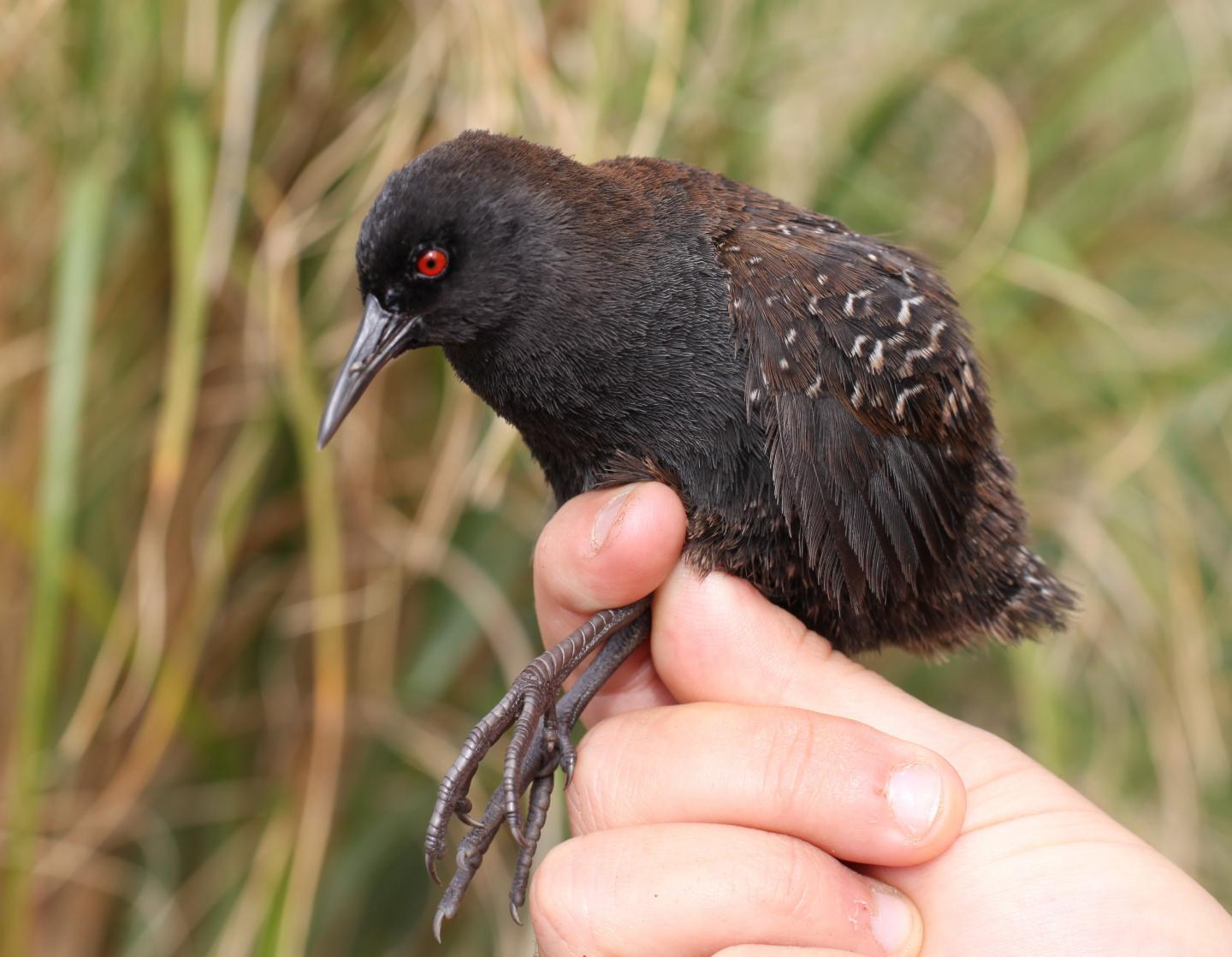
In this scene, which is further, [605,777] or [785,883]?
[605,777]

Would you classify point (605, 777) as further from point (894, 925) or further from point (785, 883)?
point (894, 925)

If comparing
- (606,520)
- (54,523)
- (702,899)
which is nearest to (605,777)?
(702,899)

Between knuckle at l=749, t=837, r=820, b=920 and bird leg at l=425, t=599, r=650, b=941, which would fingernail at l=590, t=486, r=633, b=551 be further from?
knuckle at l=749, t=837, r=820, b=920

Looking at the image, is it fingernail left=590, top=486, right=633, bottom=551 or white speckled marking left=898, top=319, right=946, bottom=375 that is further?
white speckled marking left=898, top=319, right=946, bottom=375

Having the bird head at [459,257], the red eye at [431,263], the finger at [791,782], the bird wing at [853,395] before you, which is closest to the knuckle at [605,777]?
the finger at [791,782]

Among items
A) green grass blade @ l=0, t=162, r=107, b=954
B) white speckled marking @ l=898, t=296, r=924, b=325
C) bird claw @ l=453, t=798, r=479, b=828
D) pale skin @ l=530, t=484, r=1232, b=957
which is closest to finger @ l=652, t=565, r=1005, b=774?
pale skin @ l=530, t=484, r=1232, b=957

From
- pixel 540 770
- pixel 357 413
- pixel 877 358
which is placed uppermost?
pixel 877 358

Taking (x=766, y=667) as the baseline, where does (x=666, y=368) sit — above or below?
above
